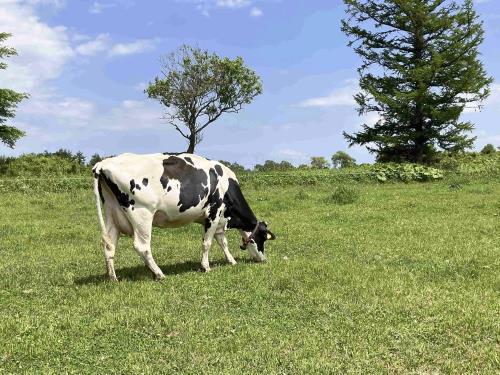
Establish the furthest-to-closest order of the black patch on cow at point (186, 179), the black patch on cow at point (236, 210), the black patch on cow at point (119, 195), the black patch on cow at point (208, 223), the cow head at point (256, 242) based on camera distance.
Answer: the cow head at point (256, 242)
the black patch on cow at point (236, 210)
the black patch on cow at point (208, 223)
the black patch on cow at point (186, 179)
the black patch on cow at point (119, 195)

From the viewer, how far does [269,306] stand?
25.3 ft

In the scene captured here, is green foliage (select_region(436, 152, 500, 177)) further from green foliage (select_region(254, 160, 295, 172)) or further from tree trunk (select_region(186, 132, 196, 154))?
tree trunk (select_region(186, 132, 196, 154))

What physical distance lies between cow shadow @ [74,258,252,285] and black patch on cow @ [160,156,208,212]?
1.39 m

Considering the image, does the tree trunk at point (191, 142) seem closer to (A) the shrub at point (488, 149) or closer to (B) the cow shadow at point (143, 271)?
(A) the shrub at point (488, 149)

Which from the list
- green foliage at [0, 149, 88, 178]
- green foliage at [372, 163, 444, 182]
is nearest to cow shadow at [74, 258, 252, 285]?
green foliage at [372, 163, 444, 182]

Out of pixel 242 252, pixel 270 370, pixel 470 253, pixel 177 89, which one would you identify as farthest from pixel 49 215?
pixel 177 89

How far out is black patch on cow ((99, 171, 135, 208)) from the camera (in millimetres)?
9398

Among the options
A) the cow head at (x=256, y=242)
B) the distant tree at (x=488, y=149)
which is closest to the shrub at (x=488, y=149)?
the distant tree at (x=488, y=149)

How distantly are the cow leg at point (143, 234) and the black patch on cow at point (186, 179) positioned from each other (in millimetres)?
656

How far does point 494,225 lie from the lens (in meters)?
15.1

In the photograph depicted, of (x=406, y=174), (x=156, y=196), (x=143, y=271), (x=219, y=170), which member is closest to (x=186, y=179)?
(x=156, y=196)

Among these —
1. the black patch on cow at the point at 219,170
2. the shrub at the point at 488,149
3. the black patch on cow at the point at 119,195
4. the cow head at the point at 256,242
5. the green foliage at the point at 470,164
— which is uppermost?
the shrub at the point at 488,149

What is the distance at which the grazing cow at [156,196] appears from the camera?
9.41m

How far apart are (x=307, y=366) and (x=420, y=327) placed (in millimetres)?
1930
